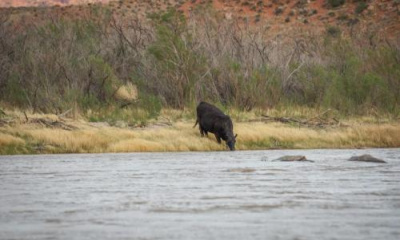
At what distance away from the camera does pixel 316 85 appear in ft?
106

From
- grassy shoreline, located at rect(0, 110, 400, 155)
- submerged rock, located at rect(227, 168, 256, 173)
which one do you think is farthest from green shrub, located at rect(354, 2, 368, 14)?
submerged rock, located at rect(227, 168, 256, 173)

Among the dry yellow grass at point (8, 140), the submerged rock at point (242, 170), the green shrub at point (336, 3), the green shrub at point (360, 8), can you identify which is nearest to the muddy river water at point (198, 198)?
the submerged rock at point (242, 170)

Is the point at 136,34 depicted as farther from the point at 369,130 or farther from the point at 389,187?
the point at 389,187

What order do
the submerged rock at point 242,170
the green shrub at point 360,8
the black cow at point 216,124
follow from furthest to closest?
the green shrub at point 360,8 < the black cow at point 216,124 < the submerged rock at point 242,170

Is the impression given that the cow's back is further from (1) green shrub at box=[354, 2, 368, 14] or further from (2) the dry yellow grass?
(1) green shrub at box=[354, 2, 368, 14]

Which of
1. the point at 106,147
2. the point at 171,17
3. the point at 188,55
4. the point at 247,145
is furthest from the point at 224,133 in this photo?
the point at 171,17

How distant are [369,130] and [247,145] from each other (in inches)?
163

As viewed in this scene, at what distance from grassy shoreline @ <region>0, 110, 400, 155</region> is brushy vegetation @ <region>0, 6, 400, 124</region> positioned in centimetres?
209

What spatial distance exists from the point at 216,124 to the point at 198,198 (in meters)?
11.3

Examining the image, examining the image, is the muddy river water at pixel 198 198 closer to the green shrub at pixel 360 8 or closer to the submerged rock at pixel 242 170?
the submerged rock at pixel 242 170

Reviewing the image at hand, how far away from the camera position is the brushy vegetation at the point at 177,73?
30.6m

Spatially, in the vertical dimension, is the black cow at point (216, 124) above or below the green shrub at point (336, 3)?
above

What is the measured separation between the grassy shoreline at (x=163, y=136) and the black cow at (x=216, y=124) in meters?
0.45

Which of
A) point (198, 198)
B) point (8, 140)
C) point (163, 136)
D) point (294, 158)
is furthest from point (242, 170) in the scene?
point (8, 140)
